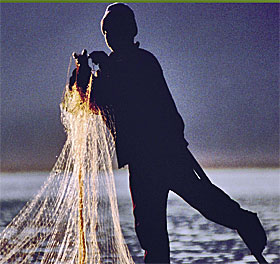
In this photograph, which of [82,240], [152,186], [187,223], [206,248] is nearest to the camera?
[152,186]

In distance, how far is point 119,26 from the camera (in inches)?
142

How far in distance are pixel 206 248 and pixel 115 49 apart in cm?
433

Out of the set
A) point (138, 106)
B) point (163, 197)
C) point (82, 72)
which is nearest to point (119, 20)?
point (82, 72)

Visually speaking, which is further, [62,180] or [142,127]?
[62,180]

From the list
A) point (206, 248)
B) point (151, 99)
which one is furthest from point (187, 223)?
point (151, 99)

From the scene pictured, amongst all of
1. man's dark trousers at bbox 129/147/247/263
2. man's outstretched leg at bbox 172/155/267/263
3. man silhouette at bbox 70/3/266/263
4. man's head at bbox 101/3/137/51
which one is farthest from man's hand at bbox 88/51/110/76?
man's outstretched leg at bbox 172/155/267/263

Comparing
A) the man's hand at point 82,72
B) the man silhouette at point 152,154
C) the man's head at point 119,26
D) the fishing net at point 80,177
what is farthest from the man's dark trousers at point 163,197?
the man's head at point 119,26

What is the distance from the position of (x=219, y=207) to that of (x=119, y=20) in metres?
1.39

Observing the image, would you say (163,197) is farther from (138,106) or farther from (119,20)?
(119,20)

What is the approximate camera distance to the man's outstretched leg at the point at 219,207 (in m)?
3.43

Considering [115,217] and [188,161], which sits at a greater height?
[188,161]

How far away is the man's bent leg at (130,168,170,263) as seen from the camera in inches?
136

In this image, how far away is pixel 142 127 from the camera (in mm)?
3488

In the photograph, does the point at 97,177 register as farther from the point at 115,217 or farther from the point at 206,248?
the point at 206,248
